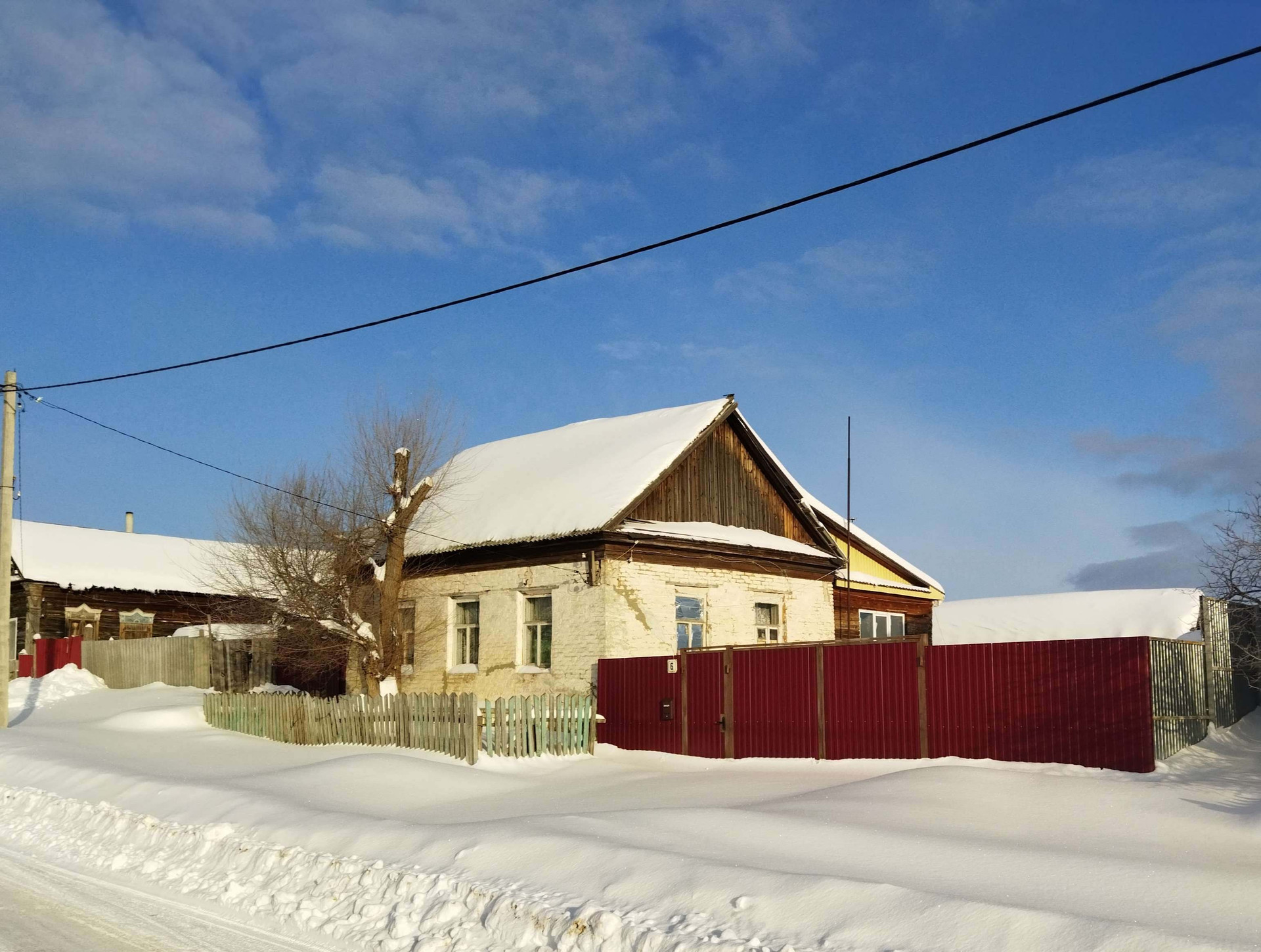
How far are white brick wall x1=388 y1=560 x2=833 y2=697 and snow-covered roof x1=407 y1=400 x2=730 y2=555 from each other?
93cm

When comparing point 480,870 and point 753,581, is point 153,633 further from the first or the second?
point 480,870

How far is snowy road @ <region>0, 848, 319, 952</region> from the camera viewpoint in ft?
26.3

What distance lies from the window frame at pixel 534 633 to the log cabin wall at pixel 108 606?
56.8 feet

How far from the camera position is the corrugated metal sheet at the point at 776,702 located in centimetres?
1772

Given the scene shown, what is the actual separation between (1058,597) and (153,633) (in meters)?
32.3

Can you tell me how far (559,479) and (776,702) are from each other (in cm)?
962

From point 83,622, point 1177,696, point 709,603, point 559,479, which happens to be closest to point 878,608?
point 709,603

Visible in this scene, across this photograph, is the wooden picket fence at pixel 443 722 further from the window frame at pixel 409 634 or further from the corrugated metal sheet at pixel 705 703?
the window frame at pixel 409 634

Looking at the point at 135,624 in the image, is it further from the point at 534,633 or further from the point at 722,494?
the point at 722,494

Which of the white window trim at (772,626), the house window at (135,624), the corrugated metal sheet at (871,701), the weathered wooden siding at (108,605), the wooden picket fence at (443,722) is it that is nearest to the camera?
the corrugated metal sheet at (871,701)

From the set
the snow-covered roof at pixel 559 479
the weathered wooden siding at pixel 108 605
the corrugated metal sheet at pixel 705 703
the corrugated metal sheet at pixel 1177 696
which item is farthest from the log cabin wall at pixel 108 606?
the corrugated metal sheet at pixel 1177 696

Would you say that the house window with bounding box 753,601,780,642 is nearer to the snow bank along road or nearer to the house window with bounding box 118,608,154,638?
the snow bank along road

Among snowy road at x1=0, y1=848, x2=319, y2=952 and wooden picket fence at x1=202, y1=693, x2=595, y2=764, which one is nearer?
snowy road at x1=0, y1=848, x2=319, y2=952

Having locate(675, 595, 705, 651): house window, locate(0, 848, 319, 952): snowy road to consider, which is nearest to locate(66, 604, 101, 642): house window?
locate(675, 595, 705, 651): house window
